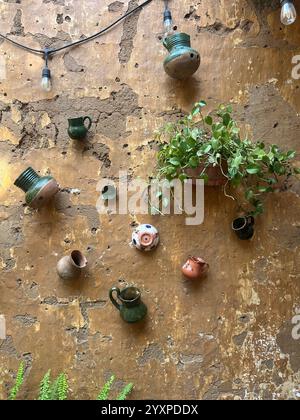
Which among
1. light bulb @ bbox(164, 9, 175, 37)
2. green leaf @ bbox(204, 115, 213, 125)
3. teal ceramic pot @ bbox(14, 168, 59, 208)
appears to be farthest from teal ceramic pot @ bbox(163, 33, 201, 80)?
teal ceramic pot @ bbox(14, 168, 59, 208)

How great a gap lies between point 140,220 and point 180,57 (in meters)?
0.73

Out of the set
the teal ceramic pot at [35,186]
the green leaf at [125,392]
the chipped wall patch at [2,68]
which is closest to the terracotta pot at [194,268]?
the green leaf at [125,392]

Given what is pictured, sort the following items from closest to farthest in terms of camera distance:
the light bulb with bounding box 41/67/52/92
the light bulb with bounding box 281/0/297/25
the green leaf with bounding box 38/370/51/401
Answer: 1. the green leaf with bounding box 38/370/51/401
2. the light bulb with bounding box 281/0/297/25
3. the light bulb with bounding box 41/67/52/92

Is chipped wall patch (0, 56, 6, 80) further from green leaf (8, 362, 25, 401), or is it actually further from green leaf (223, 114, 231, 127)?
green leaf (8, 362, 25, 401)

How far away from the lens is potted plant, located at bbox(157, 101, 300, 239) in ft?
6.70

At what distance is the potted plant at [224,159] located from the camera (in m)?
2.04

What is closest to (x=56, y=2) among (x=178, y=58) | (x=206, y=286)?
(x=178, y=58)

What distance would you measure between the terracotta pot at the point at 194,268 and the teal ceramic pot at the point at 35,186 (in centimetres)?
66

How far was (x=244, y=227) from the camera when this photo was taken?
2135 millimetres

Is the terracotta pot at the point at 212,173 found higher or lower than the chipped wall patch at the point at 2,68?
lower

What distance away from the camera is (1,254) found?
220 centimetres

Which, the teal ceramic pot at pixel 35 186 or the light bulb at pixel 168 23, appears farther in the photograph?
the light bulb at pixel 168 23

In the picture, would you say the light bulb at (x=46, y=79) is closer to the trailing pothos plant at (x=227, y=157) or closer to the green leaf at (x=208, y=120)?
the trailing pothos plant at (x=227, y=157)

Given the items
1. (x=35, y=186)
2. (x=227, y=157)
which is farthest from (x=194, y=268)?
(x=35, y=186)
